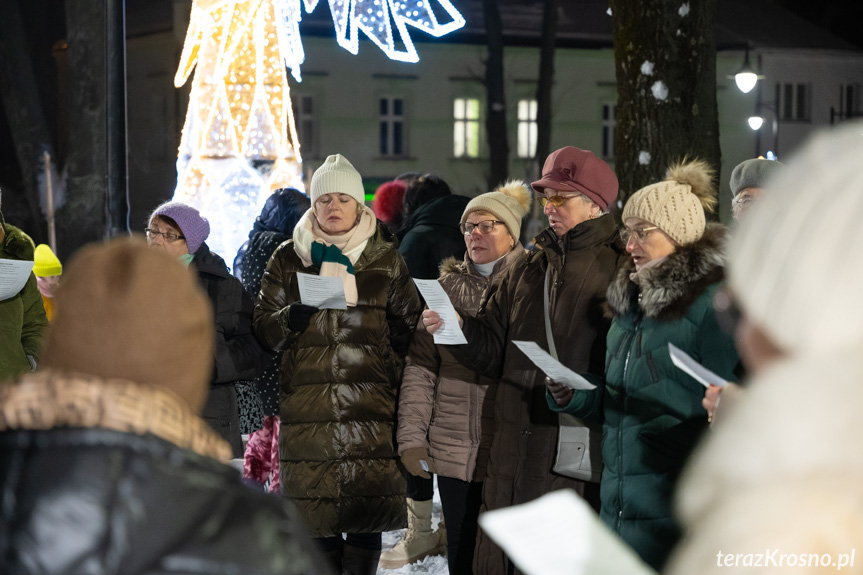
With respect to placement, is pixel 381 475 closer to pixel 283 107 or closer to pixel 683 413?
pixel 683 413

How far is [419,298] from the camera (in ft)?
16.1

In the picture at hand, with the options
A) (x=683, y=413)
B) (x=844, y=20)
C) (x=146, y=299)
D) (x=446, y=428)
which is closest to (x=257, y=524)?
(x=146, y=299)

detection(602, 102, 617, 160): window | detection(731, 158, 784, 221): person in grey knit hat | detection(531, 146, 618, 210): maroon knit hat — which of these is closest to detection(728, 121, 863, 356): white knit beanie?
detection(531, 146, 618, 210): maroon knit hat

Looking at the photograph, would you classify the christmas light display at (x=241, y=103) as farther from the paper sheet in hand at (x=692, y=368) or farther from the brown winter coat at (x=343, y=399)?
the paper sheet in hand at (x=692, y=368)

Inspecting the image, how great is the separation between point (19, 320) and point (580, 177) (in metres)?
2.82

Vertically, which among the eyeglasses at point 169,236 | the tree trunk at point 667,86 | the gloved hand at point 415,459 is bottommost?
the gloved hand at point 415,459

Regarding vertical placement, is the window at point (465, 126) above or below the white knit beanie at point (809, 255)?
above

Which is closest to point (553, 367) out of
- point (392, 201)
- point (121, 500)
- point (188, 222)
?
point (121, 500)

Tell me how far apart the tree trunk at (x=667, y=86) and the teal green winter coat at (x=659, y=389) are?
3.82 metres

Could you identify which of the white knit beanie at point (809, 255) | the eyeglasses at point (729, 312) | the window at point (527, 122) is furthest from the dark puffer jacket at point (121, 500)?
the window at point (527, 122)

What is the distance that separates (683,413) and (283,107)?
6.73m

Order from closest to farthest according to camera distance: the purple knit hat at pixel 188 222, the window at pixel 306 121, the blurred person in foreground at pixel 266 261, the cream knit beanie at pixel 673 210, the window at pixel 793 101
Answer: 1. the cream knit beanie at pixel 673 210
2. the purple knit hat at pixel 188 222
3. the blurred person in foreground at pixel 266 261
4. the window at pixel 306 121
5. the window at pixel 793 101

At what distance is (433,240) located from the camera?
618 cm

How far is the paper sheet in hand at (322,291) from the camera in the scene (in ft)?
14.1
